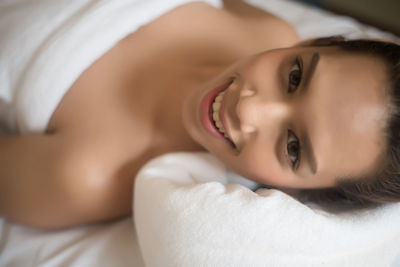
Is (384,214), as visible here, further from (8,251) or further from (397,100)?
(8,251)

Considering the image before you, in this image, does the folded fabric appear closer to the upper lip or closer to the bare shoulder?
the upper lip

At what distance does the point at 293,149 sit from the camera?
0.76 metres

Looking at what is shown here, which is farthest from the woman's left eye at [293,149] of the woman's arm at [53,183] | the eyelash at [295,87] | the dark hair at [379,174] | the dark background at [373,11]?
the dark background at [373,11]

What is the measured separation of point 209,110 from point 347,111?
31cm

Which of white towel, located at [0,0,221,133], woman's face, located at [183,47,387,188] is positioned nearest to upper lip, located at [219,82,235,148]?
woman's face, located at [183,47,387,188]

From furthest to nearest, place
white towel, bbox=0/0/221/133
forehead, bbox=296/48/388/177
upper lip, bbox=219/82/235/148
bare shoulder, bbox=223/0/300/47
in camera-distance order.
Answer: bare shoulder, bbox=223/0/300/47 → white towel, bbox=0/0/221/133 → upper lip, bbox=219/82/235/148 → forehead, bbox=296/48/388/177

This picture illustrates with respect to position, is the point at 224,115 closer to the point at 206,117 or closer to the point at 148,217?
the point at 206,117

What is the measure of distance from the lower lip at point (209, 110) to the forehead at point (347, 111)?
21 cm

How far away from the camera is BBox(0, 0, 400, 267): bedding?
74cm

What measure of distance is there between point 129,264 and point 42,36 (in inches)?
25.0

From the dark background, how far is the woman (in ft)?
1.93

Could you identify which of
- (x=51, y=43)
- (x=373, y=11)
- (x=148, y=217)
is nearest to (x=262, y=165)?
(x=148, y=217)

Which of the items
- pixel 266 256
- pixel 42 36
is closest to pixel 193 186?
pixel 266 256

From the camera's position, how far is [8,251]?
0.88 metres
